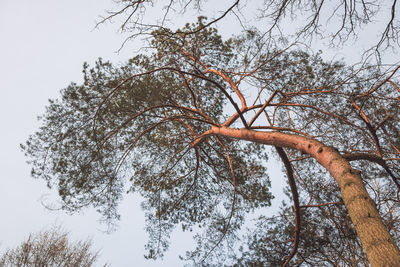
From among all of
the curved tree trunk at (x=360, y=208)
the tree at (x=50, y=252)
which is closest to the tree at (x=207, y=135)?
the curved tree trunk at (x=360, y=208)

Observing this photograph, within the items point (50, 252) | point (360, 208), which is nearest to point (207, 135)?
point (360, 208)

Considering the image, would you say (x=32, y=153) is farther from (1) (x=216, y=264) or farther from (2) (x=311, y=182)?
(2) (x=311, y=182)

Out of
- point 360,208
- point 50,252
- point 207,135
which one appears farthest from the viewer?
point 50,252

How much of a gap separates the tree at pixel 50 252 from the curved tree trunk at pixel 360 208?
419 inches

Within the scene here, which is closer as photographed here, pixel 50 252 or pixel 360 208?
pixel 360 208

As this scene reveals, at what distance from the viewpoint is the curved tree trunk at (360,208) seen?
5.15ft

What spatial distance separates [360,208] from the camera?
1.80m

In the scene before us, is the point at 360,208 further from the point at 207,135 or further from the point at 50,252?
the point at 50,252

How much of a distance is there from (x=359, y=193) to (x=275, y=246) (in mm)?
3012

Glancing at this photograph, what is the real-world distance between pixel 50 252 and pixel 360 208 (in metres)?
11.2

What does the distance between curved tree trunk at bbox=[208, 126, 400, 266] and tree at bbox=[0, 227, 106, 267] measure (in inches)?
419

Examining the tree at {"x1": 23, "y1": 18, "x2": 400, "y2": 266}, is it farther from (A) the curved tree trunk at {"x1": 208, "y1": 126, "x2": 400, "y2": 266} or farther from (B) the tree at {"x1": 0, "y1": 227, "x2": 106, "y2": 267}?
(B) the tree at {"x1": 0, "y1": 227, "x2": 106, "y2": 267}

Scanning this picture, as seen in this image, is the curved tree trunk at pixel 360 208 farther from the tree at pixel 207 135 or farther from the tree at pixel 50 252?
the tree at pixel 50 252

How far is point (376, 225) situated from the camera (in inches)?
66.8
